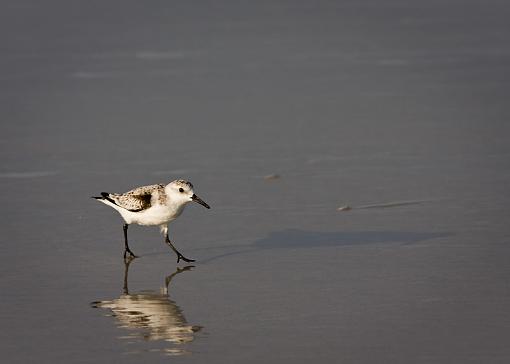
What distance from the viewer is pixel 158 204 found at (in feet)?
37.2

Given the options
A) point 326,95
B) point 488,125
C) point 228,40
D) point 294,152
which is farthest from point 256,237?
point 228,40

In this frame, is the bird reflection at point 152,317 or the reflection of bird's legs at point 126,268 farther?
the reflection of bird's legs at point 126,268

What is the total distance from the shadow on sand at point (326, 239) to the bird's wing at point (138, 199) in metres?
0.89

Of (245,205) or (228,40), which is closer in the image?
(245,205)

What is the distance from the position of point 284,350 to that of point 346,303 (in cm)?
133

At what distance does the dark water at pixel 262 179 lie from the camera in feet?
28.9

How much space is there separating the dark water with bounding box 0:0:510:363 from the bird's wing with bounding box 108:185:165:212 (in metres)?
0.48

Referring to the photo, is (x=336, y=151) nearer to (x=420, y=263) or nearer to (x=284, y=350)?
(x=420, y=263)

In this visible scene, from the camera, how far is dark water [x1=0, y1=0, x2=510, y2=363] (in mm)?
8805

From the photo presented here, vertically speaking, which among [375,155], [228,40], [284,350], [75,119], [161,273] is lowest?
[284,350]

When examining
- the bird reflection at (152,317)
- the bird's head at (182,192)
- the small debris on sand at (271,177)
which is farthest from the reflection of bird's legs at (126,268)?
the small debris on sand at (271,177)

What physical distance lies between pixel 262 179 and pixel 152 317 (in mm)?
4954

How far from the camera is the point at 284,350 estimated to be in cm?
820

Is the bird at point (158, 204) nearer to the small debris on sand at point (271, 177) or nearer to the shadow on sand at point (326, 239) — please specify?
the shadow on sand at point (326, 239)
